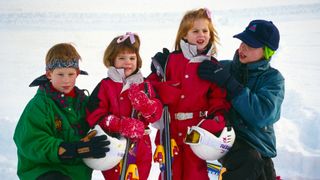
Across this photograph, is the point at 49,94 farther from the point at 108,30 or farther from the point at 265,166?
the point at 108,30

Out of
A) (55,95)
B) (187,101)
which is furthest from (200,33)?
(55,95)

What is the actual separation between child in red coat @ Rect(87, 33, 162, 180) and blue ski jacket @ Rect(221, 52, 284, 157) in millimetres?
481

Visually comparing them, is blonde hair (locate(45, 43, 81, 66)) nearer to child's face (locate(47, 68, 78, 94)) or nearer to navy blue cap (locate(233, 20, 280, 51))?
child's face (locate(47, 68, 78, 94))

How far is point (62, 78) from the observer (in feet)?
8.16

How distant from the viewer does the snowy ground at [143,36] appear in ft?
15.8

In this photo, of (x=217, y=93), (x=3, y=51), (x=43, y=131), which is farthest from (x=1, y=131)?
(x=217, y=93)

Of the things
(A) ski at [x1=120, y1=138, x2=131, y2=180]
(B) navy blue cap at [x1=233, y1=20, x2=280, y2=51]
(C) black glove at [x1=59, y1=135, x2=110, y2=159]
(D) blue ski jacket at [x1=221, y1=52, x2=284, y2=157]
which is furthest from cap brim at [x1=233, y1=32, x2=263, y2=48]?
(C) black glove at [x1=59, y1=135, x2=110, y2=159]

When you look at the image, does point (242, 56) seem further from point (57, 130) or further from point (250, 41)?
point (57, 130)

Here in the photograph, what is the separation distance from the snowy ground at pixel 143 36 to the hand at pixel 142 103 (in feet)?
7.52

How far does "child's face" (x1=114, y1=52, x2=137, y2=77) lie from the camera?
258cm

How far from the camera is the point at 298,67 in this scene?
5.51 m

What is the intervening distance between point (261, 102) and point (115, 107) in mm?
828

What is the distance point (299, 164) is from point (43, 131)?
261cm

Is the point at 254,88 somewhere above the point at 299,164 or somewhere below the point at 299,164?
above
